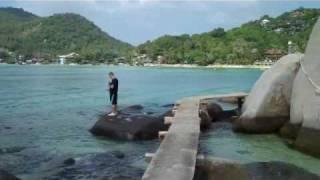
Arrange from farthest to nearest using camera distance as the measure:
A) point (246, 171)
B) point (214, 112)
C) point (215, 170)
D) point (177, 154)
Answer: point (214, 112) < point (246, 171) < point (215, 170) < point (177, 154)

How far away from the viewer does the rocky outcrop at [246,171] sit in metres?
11.9

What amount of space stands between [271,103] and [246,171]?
7.02 metres

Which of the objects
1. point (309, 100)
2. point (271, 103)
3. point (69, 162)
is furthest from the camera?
point (271, 103)

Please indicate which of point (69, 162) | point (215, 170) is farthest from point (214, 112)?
point (215, 170)

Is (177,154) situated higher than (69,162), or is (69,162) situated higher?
(177,154)

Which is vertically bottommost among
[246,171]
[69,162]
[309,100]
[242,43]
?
[69,162]

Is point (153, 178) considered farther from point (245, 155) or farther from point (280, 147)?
point (280, 147)

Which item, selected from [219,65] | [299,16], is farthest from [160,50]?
[299,16]

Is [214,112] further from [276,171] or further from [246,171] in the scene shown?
[246,171]

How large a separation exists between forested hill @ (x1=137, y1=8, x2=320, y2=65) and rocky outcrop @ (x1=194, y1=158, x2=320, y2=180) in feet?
460


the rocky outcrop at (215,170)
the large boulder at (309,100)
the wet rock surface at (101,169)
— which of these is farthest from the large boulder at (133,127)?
the rocky outcrop at (215,170)

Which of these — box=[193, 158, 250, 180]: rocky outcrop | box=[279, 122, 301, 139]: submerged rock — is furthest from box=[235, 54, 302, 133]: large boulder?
box=[193, 158, 250, 180]: rocky outcrop

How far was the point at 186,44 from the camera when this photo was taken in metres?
188

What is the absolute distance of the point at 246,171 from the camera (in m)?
12.9
